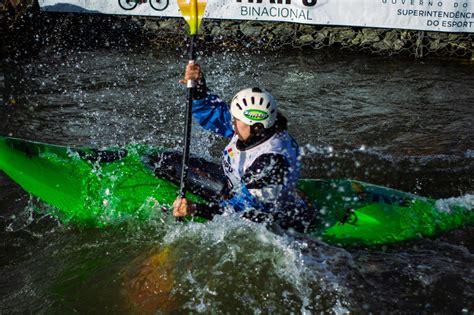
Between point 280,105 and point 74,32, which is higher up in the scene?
point 74,32

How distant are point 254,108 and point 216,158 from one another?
2.46 meters

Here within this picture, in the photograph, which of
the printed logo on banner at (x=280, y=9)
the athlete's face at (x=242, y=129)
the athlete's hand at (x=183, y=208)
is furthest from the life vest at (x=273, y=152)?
the printed logo on banner at (x=280, y=9)

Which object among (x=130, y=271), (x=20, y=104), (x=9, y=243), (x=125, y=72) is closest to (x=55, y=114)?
(x=20, y=104)

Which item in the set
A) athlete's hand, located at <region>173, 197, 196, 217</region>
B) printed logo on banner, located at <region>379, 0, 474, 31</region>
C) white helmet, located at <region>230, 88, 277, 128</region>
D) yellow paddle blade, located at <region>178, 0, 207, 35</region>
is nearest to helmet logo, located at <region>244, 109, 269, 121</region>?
white helmet, located at <region>230, 88, 277, 128</region>

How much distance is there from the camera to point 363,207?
17.9 feet

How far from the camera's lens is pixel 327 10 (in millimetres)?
10961

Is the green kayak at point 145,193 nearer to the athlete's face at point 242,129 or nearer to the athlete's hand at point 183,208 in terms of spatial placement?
the athlete's face at point 242,129

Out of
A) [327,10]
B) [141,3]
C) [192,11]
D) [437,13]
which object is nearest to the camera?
[192,11]

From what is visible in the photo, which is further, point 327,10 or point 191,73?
point 327,10

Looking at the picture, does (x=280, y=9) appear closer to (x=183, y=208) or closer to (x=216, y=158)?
(x=216, y=158)

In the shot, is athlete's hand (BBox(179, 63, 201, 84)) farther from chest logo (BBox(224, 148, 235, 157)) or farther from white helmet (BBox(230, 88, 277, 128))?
chest logo (BBox(224, 148, 235, 157))

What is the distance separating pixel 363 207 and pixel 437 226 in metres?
0.81

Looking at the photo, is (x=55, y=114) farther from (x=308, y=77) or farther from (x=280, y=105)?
(x=308, y=77)

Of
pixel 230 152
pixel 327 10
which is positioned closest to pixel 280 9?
pixel 327 10
